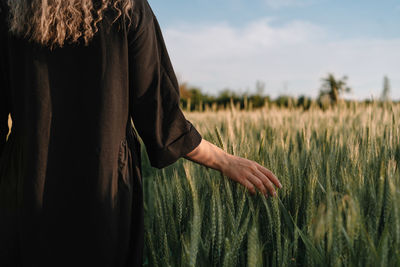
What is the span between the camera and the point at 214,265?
0.89m

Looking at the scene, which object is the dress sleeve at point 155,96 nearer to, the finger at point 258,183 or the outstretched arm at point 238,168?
the outstretched arm at point 238,168

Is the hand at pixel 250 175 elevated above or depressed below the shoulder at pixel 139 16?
below

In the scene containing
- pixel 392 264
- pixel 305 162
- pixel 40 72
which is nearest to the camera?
pixel 392 264

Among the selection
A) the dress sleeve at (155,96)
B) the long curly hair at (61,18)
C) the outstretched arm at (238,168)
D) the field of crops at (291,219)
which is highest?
the long curly hair at (61,18)

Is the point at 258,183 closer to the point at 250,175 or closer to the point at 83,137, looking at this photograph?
the point at 250,175

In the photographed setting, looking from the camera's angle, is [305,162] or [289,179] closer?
[289,179]

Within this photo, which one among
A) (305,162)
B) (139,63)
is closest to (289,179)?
(305,162)

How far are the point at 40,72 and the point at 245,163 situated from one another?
1.95 feet

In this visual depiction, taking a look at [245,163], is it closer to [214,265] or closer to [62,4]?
[214,265]

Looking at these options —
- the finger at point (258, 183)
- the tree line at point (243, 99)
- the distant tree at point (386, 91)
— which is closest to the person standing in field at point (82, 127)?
the finger at point (258, 183)

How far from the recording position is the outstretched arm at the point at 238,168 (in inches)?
39.1

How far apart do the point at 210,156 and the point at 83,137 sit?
1.14 ft

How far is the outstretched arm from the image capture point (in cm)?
99

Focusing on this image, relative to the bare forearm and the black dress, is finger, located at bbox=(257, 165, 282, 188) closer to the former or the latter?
the bare forearm
